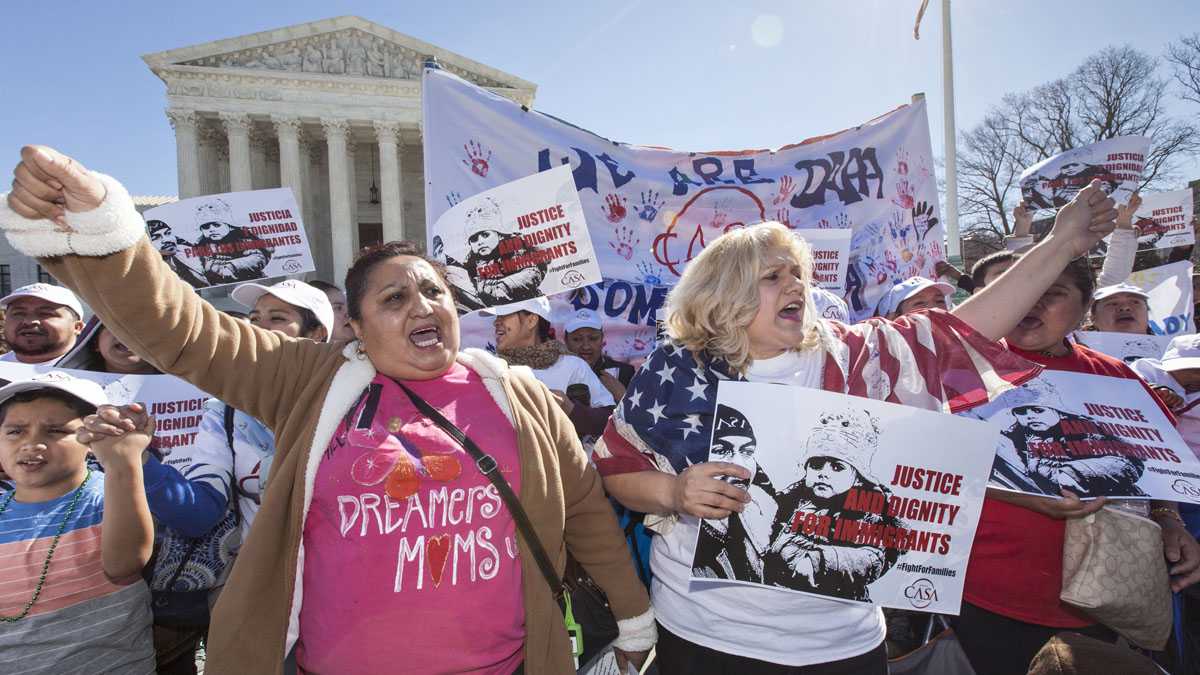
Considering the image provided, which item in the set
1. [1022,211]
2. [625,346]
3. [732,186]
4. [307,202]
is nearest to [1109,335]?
[1022,211]

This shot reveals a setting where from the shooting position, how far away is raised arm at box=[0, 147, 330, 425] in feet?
4.41

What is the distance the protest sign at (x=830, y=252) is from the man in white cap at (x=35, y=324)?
4513 mm

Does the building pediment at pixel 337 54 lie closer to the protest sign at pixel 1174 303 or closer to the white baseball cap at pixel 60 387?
the protest sign at pixel 1174 303

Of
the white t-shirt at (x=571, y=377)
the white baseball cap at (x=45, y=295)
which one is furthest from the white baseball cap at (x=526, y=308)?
the white baseball cap at (x=45, y=295)

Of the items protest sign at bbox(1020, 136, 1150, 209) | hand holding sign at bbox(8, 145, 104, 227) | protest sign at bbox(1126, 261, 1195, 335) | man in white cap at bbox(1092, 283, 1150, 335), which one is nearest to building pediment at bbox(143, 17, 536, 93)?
protest sign at bbox(1020, 136, 1150, 209)

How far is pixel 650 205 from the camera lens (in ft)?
16.1

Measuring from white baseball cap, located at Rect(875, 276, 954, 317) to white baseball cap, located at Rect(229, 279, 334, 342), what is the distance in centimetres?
378

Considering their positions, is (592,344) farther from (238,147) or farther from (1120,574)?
(238,147)

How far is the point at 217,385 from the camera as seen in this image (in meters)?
1.77

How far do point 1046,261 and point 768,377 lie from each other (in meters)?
0.91

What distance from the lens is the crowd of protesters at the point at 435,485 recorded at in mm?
1721

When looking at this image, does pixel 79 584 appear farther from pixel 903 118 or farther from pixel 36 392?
pixel 903 118

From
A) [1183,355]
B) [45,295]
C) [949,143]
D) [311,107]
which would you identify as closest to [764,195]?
[1183,355]

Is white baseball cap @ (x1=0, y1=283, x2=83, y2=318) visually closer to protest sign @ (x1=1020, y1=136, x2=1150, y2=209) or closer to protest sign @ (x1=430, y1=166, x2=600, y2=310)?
protest sign @ (x1=430, y1=166, x2=600, y2=310)
